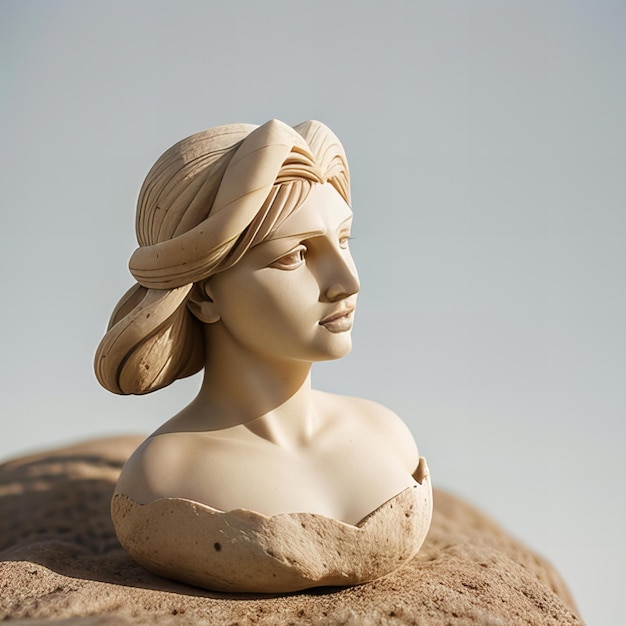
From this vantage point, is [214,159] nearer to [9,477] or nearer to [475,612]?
[475,612]

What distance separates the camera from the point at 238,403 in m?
2.87

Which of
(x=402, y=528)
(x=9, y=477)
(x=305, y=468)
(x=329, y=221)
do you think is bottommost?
(x=9, y=477)

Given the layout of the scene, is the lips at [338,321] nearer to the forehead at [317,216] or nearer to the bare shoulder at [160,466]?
the forehead at [317,216]

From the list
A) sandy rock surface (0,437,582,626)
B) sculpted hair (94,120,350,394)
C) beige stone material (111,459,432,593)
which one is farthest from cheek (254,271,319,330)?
sandy rock surface (0,437,582,626)

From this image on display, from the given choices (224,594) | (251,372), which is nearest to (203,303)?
(251,372)

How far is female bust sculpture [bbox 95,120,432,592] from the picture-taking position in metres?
2.62

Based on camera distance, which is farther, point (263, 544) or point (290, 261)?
point (290, 261)

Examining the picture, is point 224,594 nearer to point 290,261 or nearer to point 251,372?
point 251,372

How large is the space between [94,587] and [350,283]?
1092 mm

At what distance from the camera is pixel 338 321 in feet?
9.05

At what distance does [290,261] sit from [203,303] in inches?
11.8

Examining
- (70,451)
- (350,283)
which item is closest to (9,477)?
(70,451)

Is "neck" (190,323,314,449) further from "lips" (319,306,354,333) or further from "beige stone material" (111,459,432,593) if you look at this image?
"beige stone material" (111,459,432,593)

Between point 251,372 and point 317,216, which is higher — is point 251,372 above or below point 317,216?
below
